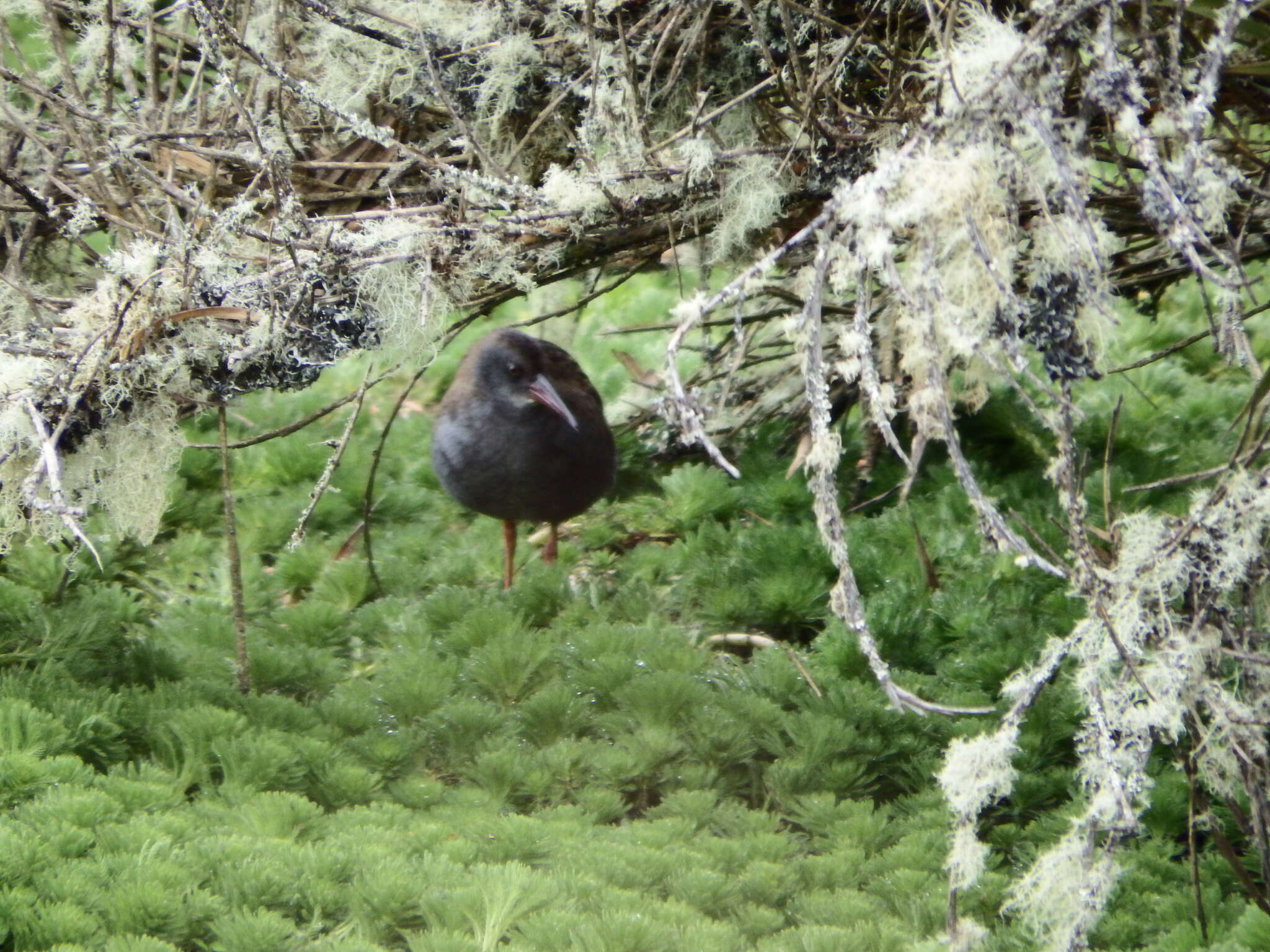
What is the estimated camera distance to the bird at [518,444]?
5020 mm

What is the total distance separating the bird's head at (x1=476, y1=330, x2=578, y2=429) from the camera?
513 cm

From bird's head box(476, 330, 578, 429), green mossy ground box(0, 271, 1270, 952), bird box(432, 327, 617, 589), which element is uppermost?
bird's head box(476, 330, 578, 429)

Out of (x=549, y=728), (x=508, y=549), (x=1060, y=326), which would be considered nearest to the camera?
(x=1060, y=326)

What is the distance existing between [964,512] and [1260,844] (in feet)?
7.71

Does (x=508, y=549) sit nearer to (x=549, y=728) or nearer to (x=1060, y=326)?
(x=549, y=728)

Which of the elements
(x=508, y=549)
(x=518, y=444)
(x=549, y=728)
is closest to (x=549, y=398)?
(x=518, y=444)

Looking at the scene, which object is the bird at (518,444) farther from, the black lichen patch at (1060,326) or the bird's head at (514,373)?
the black lichen patch at (1060,326)

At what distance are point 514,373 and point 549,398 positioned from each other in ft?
0.73

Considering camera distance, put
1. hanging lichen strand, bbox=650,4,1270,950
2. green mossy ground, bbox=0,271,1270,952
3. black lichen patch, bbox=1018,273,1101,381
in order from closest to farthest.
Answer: hanging lichen strand, bbox=650,4,1270,950
black lichen patch, bbox=1018,273,1101,381
green mossy ground, bbox=0,271,1270,952

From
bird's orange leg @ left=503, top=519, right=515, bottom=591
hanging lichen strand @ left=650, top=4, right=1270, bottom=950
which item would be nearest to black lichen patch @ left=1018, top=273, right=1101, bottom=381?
hanging lichen strand @ left=650, top=4, right=1270, bottom=950

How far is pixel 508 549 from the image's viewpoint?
5.16 meters

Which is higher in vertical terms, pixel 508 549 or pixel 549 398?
pixel 549 398

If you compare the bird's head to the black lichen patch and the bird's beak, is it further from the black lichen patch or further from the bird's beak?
the black lichen patch

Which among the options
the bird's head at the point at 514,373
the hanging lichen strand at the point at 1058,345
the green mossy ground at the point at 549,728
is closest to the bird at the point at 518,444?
the bird's head at the point at 514,373
